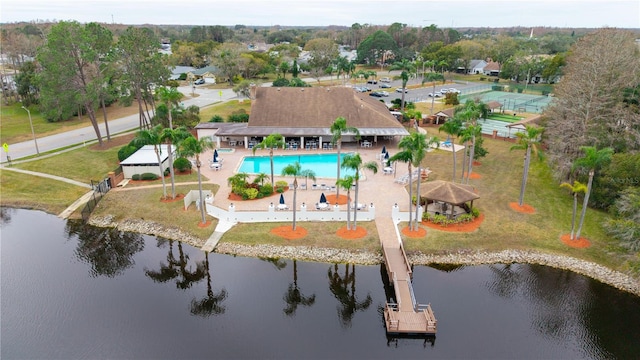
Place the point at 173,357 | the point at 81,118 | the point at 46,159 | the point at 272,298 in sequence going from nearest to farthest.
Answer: the point at 173,357
the point at 272,298
the point at 46,159
the point at 81,118

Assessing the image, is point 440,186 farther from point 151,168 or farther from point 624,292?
point 151,168

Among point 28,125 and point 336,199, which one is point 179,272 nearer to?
point 336,199

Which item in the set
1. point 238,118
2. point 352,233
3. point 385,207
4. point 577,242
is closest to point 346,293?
point 352,233

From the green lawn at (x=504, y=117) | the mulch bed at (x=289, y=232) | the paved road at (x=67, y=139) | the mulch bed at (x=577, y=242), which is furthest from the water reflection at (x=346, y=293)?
the green lawn at (x=504, y=117)

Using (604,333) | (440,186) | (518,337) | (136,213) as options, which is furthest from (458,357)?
(136,213)

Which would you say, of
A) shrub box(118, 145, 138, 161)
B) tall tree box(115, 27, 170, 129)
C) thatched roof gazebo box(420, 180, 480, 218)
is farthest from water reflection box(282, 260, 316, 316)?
tall tree box(115, 27, 170, 129)

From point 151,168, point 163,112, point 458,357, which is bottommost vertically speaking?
point 458,357

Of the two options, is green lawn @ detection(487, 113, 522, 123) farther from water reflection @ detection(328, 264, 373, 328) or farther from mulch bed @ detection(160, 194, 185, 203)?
mulch bed @ detection(160, 194, 185, 203)

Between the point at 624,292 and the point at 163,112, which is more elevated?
the point at 163,112
